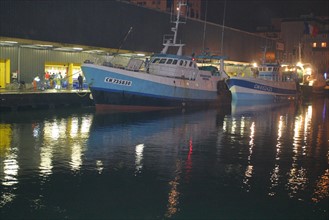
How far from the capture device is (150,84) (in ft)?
105

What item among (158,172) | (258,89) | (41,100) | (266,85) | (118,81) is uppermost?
(118,81)

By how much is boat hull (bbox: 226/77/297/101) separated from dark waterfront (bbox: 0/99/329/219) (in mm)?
21563

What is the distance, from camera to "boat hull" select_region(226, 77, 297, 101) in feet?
148

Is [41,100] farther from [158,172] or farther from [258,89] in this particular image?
[258,89]

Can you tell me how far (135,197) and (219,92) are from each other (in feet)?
97.9

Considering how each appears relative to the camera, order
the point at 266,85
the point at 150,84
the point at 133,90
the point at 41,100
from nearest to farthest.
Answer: the point at 41,100, the point at 133,90, the point at 150,84, the point at 266,85

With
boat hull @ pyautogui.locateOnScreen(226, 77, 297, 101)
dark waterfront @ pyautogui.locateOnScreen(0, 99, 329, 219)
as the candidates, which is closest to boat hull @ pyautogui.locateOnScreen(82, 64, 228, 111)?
dark waterfront @ pyautogui.locateOnScreen(0, 99, 329, 219)

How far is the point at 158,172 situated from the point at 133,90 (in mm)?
18552

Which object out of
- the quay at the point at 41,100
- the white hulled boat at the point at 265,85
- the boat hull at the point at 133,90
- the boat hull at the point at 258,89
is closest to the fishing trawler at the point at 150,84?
the boat hull at the point at 133,90

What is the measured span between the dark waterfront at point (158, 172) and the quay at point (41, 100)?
4.67 metres

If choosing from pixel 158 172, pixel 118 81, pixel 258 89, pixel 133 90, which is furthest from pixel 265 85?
pixel 158 172

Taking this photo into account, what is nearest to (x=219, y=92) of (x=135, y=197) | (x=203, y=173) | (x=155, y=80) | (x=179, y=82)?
(x=179, y=82)

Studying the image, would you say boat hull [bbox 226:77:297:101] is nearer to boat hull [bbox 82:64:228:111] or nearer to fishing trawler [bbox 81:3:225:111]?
fishing trawler [bbox 81:3:225:111]

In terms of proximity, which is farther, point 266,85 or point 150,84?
point 266,85
